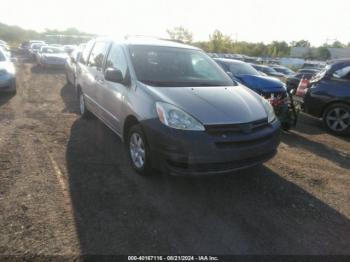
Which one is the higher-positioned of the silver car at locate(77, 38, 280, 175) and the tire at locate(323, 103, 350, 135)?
the silver car at locate(77, 38, 280, 175)

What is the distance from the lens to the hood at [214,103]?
3693 mm

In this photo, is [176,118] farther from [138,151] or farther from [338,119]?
[338,119]

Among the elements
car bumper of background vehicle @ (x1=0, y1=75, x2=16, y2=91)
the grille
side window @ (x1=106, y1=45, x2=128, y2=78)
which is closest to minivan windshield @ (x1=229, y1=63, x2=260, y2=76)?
side window @ (x1=106, y1=45, x2=128, y2=78)

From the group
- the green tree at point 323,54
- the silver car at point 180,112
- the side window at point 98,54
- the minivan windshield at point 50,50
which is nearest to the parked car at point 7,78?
the side window at point 98,54

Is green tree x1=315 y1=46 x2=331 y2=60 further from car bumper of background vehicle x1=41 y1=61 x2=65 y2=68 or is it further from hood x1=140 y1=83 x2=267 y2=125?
hood x1=140 y1=83 x2=267 y2=125

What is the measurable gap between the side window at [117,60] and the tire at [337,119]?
200 inches

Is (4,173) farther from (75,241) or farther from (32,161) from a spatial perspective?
(75,241)

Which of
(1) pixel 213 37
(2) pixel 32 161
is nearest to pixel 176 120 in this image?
(2) pixel 32 161

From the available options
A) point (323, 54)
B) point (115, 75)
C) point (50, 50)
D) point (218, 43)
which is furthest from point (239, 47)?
point (115, 75)

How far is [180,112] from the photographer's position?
12.1 ft

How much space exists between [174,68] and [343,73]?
4.58 m

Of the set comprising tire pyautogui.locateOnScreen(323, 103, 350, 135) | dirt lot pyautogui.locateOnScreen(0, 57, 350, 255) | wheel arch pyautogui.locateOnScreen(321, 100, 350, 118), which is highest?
wheel arch pyautogui.locateOnScreen(321, 100, 350, 118)

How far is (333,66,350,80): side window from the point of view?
7.18m

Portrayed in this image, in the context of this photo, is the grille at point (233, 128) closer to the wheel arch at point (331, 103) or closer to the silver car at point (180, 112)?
the silver car at point (180, 112)
